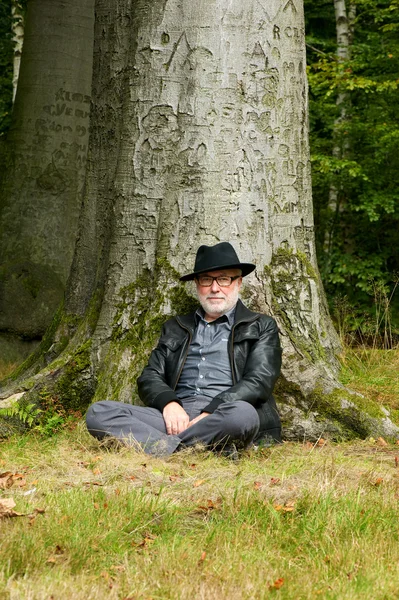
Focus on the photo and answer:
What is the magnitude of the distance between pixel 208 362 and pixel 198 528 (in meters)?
2.37

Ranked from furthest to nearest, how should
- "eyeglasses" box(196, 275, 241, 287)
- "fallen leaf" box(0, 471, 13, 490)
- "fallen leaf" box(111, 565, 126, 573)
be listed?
"eyeglasses" box(196, 275, 241, 287)
"fallen leaf" box(0, 471, 13, 490)
"fallen leaf" box(111, 565, 126, 573)

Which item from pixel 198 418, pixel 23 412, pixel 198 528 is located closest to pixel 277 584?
pixel 198 528

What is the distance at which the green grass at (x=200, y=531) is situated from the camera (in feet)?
11.6

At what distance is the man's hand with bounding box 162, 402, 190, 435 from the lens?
6120mm

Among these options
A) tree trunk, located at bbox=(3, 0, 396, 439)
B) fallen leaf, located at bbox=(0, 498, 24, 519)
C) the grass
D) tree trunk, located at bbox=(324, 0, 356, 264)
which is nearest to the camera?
fallen leaf, located at bbox=(0, 498, 24, 519)

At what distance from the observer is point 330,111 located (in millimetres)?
15641

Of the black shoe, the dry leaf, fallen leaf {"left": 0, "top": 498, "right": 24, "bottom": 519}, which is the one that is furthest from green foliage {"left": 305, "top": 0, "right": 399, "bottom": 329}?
fallen leaf {"left": 0, "top": 498, "right": 24, "bottom": 519}

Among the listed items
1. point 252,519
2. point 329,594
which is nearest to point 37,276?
point 252,519

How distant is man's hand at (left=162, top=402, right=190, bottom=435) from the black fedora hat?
1.03 meters

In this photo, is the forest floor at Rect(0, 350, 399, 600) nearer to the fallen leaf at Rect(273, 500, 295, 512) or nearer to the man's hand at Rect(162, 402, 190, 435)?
the fallen leaf at Rect(273, 500, 295, 512)

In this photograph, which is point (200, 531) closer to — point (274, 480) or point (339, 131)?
point (274, 480)

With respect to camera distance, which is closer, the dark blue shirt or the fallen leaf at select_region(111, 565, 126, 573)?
the fallen leaf at select_region(111, 565, 126, 573)

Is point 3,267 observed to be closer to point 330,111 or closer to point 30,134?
point 30,134

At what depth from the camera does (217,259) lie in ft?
21.3
